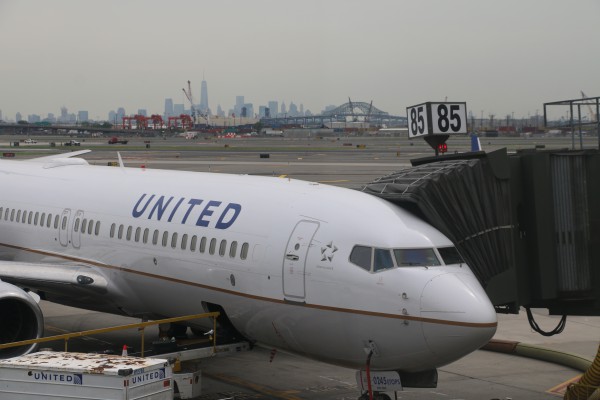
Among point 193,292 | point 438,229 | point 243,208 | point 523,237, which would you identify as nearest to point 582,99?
point 523,237

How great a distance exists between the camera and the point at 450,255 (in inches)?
611

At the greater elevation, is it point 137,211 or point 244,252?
point 137,211

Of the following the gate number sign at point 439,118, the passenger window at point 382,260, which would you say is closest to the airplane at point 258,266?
the passenger window at point 382,260

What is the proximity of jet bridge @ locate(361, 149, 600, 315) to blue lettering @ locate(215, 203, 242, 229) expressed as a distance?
2658mm

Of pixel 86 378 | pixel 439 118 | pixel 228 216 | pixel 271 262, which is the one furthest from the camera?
pixel 439 118

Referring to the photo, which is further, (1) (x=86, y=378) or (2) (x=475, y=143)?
(2) (x=475, y=143)

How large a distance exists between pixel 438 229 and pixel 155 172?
9.61 m

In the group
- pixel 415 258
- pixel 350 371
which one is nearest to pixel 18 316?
pixel 350 371

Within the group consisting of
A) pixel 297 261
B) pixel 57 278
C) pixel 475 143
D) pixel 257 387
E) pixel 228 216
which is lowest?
pixel 257 387

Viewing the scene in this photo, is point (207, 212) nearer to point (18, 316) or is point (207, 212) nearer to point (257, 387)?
point (257, 387)

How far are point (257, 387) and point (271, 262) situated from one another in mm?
4107

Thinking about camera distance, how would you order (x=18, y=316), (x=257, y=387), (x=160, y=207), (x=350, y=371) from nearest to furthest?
(x=18, y=316) → (x=257, y=387) → (x=160, y=207) → (x=350, y=371)

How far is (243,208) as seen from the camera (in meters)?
18.6

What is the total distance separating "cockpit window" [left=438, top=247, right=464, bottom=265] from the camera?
605 inches
